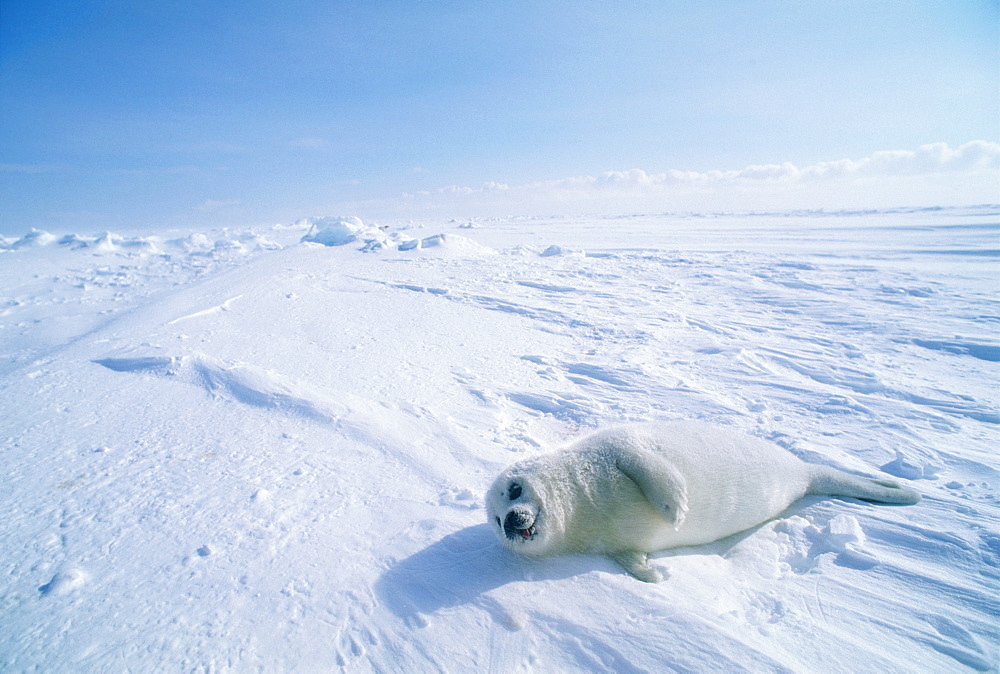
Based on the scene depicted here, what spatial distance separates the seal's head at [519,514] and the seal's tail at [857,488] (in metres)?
1.46

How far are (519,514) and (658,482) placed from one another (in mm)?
557

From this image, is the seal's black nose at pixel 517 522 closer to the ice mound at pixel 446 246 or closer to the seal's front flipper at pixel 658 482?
the seal's front flipper at pixel 658 482

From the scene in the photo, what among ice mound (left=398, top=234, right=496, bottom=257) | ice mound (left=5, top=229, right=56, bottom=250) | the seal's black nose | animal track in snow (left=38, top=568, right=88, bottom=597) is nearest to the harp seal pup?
the seal's black nose

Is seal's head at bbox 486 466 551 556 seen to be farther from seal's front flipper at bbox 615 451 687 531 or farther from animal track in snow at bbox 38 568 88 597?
animal track in snow at bbox 38 568 88 597

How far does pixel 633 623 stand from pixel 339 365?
296 centimetres

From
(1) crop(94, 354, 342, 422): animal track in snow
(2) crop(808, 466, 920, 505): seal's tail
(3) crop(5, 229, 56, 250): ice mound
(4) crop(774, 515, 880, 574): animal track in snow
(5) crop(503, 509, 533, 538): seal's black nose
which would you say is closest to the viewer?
(5) crop(503, 509, 533, 538): seal's black nose

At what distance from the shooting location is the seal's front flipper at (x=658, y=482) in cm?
161

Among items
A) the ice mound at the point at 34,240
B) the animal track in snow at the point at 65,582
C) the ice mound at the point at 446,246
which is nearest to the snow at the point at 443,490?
the animal track in snow at the point at 65,582

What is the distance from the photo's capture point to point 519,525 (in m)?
1.53

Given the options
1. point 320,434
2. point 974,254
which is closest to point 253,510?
point 320,434

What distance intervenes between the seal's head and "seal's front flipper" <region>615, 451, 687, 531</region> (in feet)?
1.29

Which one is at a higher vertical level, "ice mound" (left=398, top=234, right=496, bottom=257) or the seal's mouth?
the seal's mouth

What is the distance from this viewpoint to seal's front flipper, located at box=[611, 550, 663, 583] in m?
1.56

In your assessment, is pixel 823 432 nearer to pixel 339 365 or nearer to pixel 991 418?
pixel 991 418
